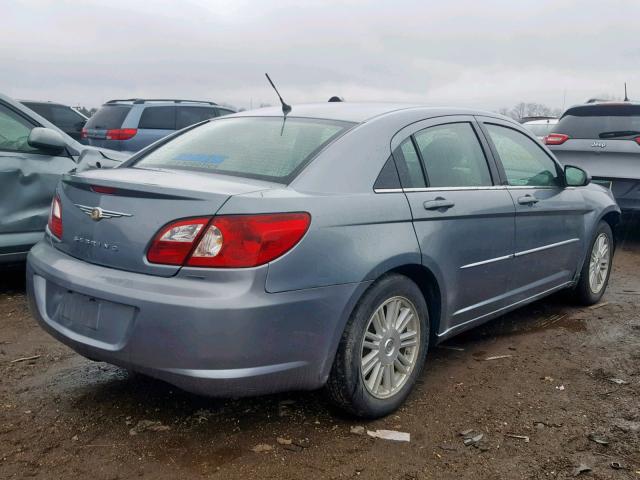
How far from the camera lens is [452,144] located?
3.96 meters

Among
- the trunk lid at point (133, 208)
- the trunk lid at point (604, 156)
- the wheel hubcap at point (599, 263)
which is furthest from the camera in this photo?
the trunk lid at point (604, 156)

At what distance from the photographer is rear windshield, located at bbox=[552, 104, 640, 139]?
25.5 feet

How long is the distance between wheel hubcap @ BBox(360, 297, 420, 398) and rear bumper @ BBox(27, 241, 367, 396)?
29 centimetres

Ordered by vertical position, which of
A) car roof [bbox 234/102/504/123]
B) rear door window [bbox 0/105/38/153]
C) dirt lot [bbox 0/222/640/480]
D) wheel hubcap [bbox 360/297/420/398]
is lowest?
dirt lot [bbox 0/222/640/480]

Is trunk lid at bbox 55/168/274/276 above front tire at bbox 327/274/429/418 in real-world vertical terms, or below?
above

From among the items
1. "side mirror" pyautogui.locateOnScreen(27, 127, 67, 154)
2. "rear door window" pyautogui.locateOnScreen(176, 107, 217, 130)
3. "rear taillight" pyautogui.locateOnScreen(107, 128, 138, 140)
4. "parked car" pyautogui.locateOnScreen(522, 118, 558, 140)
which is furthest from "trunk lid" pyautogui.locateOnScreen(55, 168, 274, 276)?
"parked car" pyautogui.locateOnScreen(522, 118, 558, 140)

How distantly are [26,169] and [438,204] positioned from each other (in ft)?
11.6

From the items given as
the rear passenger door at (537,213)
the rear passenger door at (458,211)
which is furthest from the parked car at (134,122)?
the rear passenger door at (458,211)

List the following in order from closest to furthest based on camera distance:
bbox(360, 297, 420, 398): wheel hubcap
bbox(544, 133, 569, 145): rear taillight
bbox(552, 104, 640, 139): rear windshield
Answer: bbox(360, 297, 420, 398): wheel hubcap
bbox(552, 104, 640, 139): rear windshield
bbox(544, 133, 569, 145): rear taillight

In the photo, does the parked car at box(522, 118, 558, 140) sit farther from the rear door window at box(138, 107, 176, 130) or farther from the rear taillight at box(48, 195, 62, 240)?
the rear taillight at box(48, 195, 62, 240)

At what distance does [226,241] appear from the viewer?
271cm

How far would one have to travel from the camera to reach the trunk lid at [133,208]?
110 inches

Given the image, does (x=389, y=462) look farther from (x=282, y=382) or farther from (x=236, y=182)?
(x=236, y=182)

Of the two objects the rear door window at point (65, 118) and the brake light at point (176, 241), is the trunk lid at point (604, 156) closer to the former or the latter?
the brake light at point (176, 241)
